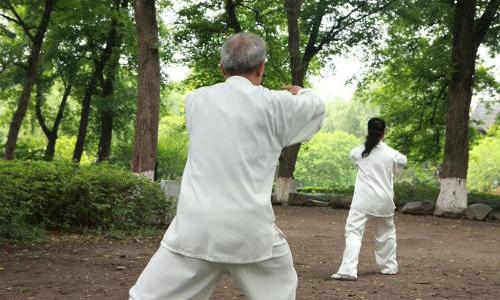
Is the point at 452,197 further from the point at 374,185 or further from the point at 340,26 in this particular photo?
the point at 374,185

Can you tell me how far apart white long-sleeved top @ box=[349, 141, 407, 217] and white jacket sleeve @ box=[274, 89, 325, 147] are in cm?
472

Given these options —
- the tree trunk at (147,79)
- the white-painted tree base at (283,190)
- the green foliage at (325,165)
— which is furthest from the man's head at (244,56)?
the green foliage at (325,165)

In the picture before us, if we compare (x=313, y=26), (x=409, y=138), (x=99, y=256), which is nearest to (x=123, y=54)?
(x=313, y=26)

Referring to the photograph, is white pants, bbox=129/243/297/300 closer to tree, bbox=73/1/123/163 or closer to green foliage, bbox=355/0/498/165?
green foliage, bbox=355/0/498/165

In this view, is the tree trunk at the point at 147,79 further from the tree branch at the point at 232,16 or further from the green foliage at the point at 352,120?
the green foliage at the point at 352,120

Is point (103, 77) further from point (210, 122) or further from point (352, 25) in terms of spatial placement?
point (210, 122)

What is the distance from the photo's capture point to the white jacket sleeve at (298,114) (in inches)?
122

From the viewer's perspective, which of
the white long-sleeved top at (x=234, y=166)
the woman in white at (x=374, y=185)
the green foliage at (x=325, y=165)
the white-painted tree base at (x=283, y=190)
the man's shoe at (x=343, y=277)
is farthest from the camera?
the green foliage at (x=325, y=165)

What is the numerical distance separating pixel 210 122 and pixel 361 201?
499 cm

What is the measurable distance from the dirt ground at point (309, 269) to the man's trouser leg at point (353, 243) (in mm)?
187

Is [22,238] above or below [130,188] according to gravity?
below

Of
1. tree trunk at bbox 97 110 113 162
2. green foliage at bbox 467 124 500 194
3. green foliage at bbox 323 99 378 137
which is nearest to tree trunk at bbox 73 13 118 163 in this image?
tree trunk at bbox 97 110 113 162

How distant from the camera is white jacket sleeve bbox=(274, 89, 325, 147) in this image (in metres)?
3.10

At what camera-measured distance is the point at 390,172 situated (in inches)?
311
